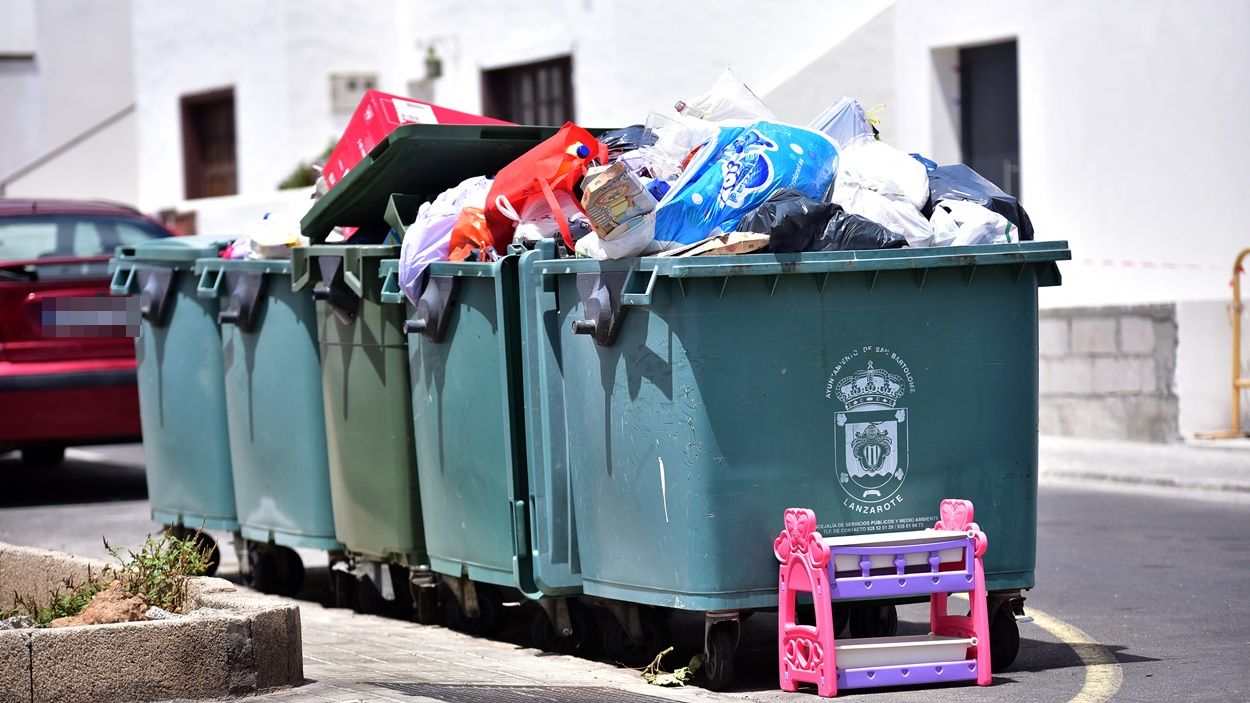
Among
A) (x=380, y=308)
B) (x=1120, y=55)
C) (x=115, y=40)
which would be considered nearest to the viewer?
(x=380, y=308)

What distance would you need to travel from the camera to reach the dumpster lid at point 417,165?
23.0ft

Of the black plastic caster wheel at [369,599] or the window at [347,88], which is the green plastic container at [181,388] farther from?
the window at [347,88]

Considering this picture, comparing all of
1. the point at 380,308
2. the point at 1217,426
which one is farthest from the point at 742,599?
the point at 1217,426

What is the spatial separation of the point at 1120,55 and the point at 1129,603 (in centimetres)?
750

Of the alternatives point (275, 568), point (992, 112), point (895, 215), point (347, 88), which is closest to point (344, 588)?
point (275, 568)

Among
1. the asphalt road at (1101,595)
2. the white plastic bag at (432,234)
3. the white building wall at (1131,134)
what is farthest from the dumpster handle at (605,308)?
the white building wall at (1131,134)

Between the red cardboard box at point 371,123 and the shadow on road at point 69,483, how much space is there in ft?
15.1

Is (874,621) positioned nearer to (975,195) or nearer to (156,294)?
(975,195)

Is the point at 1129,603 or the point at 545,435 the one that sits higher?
the point at 545,435

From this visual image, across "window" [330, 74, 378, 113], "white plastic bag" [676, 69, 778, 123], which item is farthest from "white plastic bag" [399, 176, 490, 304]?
"window" [330, 74, 378, 113]

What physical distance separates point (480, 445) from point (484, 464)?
69 mm

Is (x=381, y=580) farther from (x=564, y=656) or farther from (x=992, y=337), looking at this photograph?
(x=992, y=337)

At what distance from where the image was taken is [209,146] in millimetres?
22906

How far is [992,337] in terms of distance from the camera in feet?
19.5
